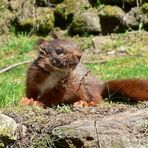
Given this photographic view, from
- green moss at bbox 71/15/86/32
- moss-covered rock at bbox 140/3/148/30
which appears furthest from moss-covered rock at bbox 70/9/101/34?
moss-covered rock at bbox 140/3/148/30

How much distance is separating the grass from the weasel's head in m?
0.80

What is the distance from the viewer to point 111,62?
10812 millimetres

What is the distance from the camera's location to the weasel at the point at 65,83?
499 centimetres

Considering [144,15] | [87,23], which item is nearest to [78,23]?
[87,23]

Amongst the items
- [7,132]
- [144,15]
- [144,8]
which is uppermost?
[7,132]

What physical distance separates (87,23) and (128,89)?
8.15 metres

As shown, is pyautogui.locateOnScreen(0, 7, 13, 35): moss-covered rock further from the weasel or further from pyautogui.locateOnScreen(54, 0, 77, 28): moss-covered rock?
the weasel

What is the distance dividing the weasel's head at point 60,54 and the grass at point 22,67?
2.62 feet

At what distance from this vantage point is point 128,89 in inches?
201

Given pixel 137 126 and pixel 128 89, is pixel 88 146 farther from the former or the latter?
pixel 128 89

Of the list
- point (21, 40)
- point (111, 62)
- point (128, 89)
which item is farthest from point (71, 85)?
point (21, 40)

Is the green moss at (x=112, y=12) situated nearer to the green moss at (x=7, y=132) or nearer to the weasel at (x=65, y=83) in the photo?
the weasel at (x=65, y=83)

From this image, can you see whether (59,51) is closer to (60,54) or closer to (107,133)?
(60,54)

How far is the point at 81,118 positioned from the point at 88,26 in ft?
29.5
